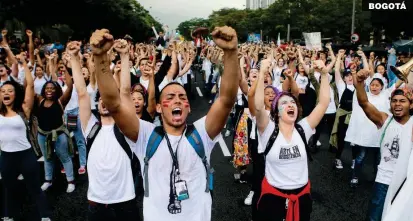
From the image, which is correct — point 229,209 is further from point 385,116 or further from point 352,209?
point 385,116

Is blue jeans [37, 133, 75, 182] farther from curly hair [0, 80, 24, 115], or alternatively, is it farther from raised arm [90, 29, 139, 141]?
Result: raised arm [90, 29, 139, 141]

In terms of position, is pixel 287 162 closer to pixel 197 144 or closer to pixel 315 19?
pixel 197 144

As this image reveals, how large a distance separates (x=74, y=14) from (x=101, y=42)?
3282 centimetres

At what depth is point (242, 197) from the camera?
252 inches

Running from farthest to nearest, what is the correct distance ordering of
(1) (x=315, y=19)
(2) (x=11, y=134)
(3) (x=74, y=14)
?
(1) (x=315, y=19) < (3) (x=74, y=14) < (2) (x=11, y=134)

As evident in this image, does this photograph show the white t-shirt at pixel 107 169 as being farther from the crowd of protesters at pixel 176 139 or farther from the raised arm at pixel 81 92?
the raised arm at pixel 81 92

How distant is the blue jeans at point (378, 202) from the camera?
4574 mm

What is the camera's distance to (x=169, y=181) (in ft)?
8.55

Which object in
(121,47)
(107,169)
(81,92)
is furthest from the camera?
(81,92)

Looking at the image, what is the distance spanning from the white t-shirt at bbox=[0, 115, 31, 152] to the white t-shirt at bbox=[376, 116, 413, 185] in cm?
409

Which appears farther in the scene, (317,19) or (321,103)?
(317,19)

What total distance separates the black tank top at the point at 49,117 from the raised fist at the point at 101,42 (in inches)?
179

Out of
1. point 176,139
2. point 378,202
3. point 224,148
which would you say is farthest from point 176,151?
point 224,148

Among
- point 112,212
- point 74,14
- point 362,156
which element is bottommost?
point 362,156
